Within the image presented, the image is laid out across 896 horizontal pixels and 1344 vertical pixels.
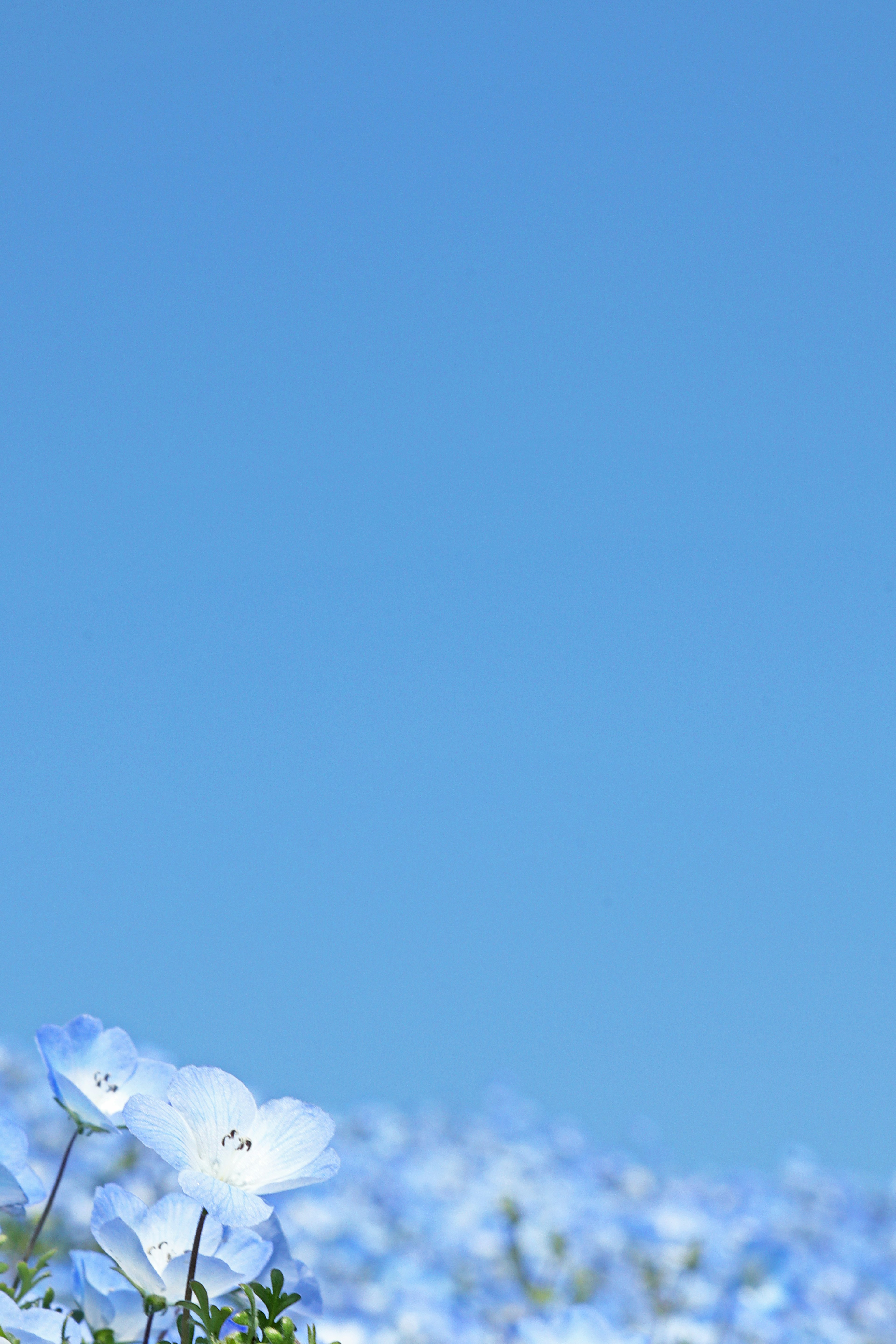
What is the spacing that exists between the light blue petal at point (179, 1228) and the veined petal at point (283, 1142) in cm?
15

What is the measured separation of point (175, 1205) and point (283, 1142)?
7.9 inches

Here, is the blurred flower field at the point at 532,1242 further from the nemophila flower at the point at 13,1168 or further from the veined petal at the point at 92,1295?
the veined petal at the point at 92,1295

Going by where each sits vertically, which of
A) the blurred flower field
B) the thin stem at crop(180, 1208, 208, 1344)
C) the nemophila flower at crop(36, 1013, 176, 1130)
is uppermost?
the blurred flower field

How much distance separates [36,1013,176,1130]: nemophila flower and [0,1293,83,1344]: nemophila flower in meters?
0.23

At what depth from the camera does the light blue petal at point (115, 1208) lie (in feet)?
4.15

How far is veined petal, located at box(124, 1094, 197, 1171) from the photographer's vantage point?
1.17m

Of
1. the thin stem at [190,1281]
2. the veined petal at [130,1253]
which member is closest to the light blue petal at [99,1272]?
the veined petal at [130,1253]

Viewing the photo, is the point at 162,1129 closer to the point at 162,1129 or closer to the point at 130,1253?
the point at 162,1129

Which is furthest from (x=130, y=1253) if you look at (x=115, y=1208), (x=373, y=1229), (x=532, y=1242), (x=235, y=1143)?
(x=373, y=1229)

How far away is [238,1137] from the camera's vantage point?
127cm

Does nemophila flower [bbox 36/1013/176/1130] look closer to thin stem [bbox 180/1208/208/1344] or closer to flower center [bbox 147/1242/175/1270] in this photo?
flower center [bbox 147/1242/175/1270]

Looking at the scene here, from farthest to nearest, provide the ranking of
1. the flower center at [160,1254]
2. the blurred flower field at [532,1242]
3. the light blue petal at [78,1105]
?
the blurred flower field at [532,1242] → the light blue petal at [78,1105] → the flower center at [160,1254]

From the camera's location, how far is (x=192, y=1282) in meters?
1.17

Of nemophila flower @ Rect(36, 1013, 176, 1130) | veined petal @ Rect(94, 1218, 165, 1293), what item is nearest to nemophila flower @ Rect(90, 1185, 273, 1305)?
veined petal @ Rect(94, 1218, 165, 1293)
